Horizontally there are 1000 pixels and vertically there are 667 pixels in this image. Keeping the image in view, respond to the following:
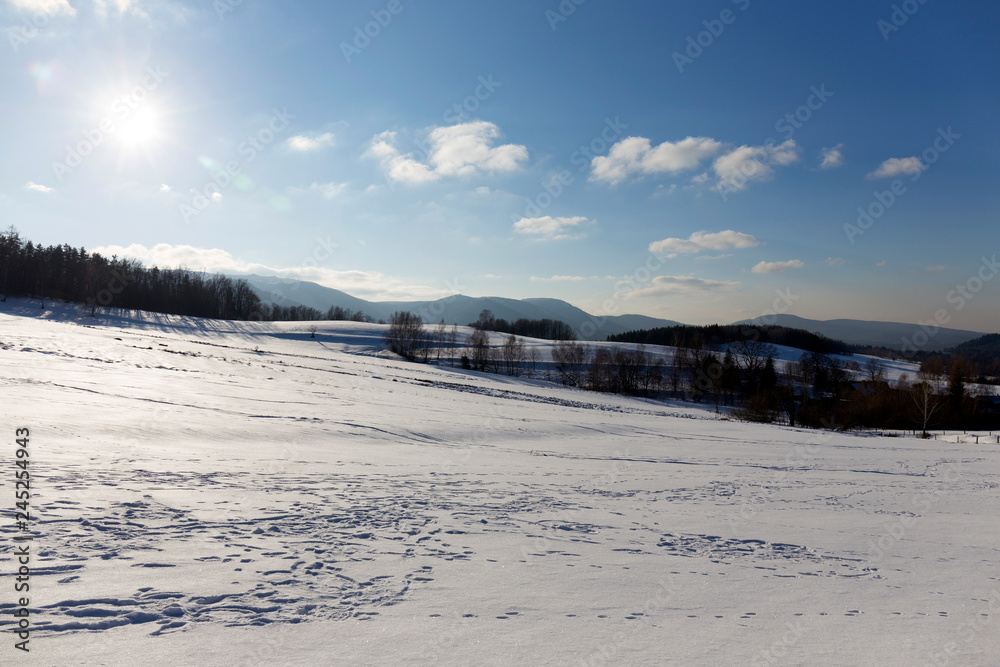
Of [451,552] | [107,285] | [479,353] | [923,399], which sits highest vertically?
[107,285]

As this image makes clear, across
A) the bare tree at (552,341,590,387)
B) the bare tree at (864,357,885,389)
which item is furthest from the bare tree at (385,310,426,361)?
the bare tree at (864,357,885,389)

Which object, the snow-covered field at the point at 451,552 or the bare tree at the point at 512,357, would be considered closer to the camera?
the snow-covered field at the point at 451,552

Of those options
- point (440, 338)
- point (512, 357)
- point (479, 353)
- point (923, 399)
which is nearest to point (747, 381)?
point (923, 399)

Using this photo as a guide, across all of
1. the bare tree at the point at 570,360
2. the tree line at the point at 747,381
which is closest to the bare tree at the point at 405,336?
the tree line at the point at 747,381

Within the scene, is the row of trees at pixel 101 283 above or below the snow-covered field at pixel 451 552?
above

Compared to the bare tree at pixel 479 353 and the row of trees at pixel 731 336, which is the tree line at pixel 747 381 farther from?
the row of trees at pixel 731 336

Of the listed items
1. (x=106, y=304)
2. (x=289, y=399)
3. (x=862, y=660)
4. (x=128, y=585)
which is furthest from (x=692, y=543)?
(x=106, y=304)

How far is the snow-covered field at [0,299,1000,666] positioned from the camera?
14.9ft

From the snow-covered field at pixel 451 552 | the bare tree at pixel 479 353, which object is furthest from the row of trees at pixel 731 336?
the snow-covered field at pixel 451 552

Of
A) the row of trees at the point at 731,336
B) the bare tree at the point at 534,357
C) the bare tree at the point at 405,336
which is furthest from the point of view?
the row of trees at the point at 731,336

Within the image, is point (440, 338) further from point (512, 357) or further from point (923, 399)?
point (923, 399)

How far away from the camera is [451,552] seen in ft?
22.4

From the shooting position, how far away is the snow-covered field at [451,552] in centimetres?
455

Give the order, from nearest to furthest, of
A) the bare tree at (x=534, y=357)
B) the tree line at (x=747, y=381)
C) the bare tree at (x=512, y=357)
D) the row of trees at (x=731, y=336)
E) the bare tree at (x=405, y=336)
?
1. the tree line at (x=747, y=381)
2. the bare tree at (x=405, y=336)
3. the bare tree at (x=512, y=357)
4. the bare tree at (x=534, y=357)
5. the row of trees at (x=731, y=336)
